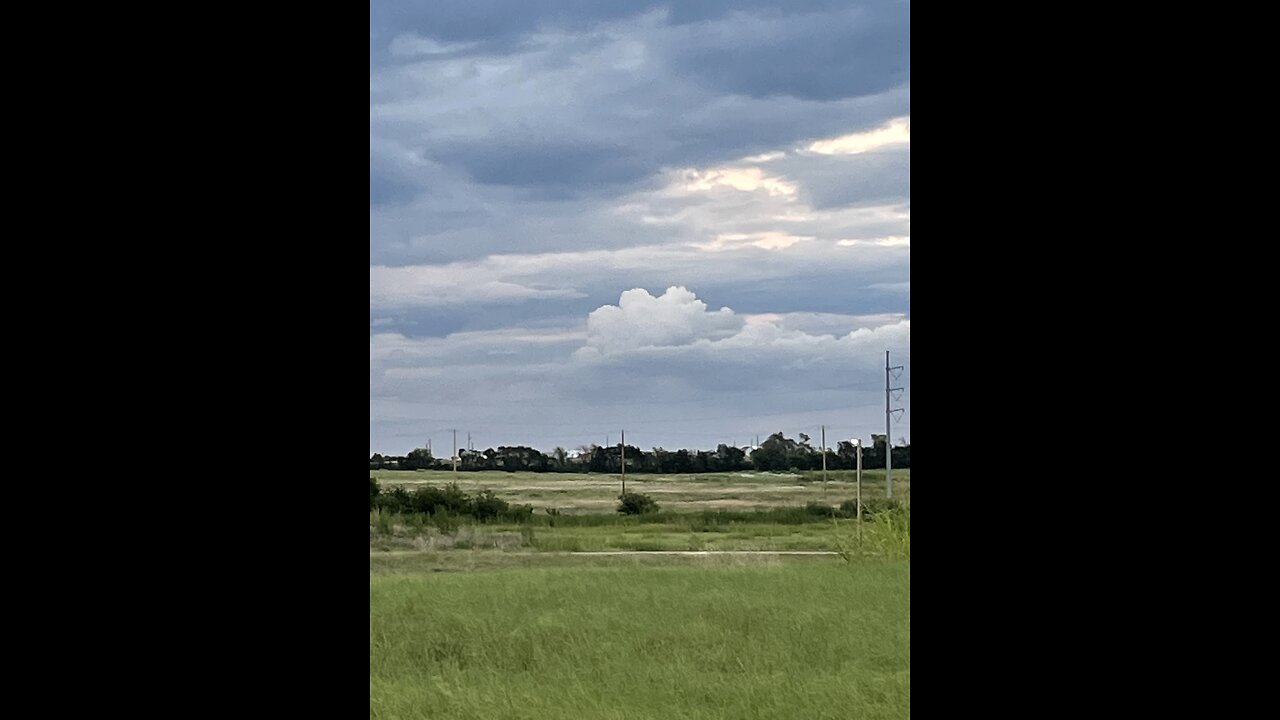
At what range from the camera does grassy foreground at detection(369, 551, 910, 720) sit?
14.3 feet

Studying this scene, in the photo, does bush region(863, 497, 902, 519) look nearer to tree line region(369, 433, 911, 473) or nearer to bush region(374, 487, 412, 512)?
tree line region(369, 433, 911, 473)

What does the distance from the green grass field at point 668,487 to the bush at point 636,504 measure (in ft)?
0.16

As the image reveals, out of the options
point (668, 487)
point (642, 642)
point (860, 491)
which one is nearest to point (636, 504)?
point (668, 487)

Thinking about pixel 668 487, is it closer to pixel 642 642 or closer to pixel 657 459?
pixel 657 459

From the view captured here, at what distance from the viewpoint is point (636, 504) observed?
8.16 metres

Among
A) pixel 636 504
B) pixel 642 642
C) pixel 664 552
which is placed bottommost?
pixel 642 642

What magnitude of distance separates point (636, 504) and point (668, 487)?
13.6 inches

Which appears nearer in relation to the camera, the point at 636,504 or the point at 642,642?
the point at 642,642

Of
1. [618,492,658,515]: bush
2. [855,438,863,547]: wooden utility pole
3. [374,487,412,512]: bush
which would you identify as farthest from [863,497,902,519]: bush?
[374,487,412,512]: bush

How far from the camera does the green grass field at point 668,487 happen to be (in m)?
7.82

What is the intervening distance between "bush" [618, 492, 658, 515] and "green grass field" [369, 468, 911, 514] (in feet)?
0.16

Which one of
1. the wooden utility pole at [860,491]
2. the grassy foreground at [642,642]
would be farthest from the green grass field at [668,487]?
the grassy foreground at [642,642]
